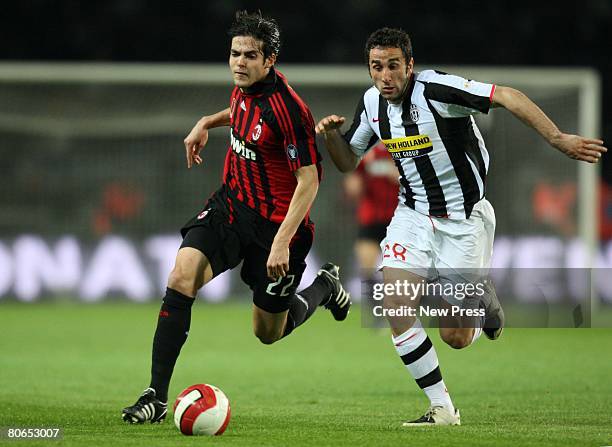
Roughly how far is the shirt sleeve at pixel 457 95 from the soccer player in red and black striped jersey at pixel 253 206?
0.66 meters

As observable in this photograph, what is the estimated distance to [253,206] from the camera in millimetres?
5719

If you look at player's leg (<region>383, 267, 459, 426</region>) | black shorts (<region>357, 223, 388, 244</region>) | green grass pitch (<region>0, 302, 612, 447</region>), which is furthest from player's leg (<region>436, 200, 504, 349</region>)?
black shorts (<region>357, 223, 388, 244</region>)

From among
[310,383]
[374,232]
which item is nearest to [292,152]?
[310,383]

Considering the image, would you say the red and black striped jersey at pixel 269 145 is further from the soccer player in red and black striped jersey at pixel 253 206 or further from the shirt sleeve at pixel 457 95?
the shirt sleeve at pixel 457 95

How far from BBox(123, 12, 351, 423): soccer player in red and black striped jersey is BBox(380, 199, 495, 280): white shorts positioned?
1.73 feet

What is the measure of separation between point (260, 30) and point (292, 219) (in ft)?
3.28

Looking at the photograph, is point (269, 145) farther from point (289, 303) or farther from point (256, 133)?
point (289, 303)

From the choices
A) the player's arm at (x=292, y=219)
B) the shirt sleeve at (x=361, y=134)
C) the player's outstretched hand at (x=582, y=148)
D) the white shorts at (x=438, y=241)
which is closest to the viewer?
the player's outstretched hand at (x=582, y=148)

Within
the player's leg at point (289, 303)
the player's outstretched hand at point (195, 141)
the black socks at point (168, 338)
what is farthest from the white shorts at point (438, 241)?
the player's outstretched hand at point (195, 141)

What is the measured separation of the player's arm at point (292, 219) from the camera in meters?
5.23

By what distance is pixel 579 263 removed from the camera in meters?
13.0

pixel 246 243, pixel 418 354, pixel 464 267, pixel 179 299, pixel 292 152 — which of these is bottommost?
pixel 418 354

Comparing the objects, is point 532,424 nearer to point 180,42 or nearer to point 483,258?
point 483,258

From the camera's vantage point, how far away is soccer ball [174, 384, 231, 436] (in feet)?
15.4
